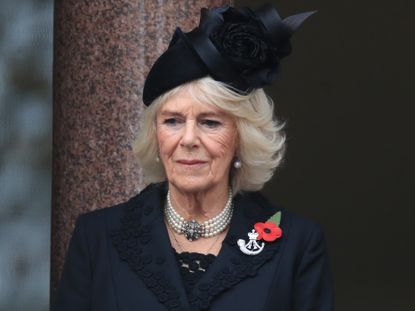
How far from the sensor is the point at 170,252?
3.72 m

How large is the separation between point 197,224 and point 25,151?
2773 millimetres

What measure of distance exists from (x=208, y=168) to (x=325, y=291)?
1.72 feet

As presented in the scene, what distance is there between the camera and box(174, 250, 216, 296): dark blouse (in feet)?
12.2

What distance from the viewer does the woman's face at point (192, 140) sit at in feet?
11.8

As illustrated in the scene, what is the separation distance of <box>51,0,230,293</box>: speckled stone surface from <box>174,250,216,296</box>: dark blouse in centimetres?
95

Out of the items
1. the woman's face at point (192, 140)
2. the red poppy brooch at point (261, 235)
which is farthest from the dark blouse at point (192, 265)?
the woman's face at point (192, 140)

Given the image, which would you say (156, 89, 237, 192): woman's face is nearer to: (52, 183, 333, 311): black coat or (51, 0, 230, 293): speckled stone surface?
(52, 183, 333, 311): black coat

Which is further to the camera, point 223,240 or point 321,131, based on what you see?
point 321,131

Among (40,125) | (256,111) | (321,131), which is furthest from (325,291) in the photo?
(321,131)

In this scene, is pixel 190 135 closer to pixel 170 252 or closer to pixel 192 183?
pixel 192 183

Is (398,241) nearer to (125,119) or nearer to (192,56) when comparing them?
(125,119)

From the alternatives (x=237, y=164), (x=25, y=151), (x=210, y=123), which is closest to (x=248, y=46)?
(x=210, y=123)

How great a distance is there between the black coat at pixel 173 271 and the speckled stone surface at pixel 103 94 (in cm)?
86

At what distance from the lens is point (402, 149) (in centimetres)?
1132
